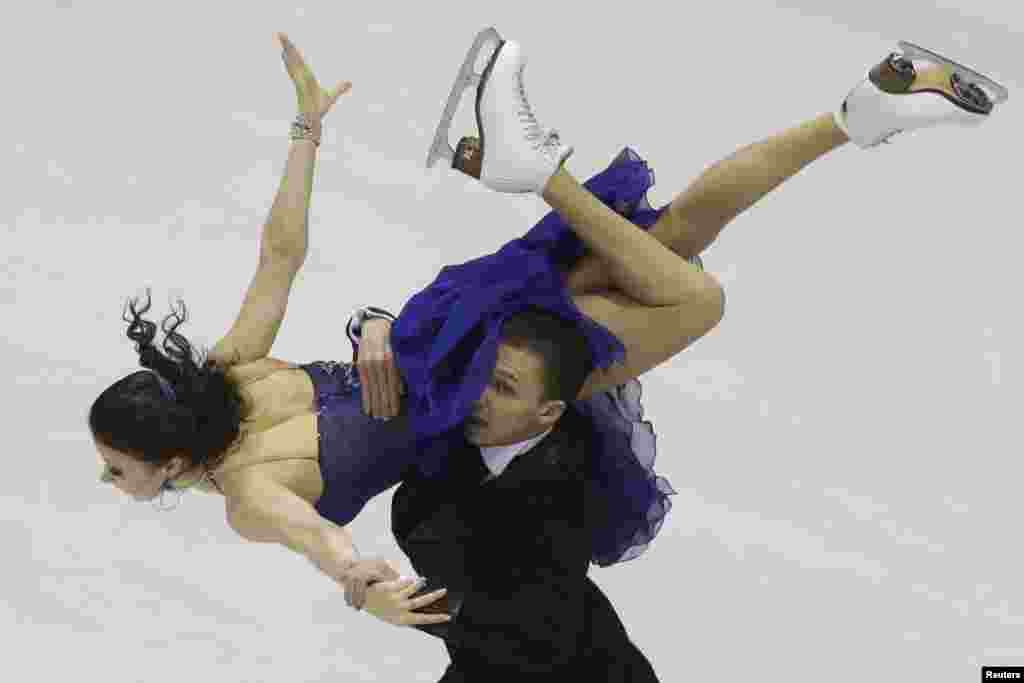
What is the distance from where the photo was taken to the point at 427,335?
2.76 meters

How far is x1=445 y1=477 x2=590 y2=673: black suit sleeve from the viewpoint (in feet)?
9.07

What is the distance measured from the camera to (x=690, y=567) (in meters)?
3.71

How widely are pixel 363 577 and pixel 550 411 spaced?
0.54m

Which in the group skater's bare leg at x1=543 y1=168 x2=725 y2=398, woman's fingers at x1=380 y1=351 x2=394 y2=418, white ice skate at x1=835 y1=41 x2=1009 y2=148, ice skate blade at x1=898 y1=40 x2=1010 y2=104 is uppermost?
ice skate blade at x1=898 y1=40 x2=1010 y2=104

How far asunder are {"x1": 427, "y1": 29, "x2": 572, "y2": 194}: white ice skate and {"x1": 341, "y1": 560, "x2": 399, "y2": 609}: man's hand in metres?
0.69

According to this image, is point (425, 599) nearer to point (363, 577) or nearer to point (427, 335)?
point (363, 577)

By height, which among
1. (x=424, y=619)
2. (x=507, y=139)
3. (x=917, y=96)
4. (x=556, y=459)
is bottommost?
(x=424, y=619)

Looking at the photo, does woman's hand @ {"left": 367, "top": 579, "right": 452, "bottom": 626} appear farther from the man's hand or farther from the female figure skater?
the female figure skater

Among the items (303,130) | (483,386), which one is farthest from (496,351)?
(303,130)

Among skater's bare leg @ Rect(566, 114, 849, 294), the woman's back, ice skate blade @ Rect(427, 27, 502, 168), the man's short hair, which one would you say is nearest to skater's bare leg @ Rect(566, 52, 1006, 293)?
skater's bare leg @ Rect(566, 114, 849, 294)

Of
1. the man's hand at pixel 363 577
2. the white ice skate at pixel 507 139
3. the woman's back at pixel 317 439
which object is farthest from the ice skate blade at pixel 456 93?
the man's hand at pixel 363 577

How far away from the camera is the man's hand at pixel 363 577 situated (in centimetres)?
229

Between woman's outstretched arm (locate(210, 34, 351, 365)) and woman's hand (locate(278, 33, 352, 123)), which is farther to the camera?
woman's hand (locate(278, 33, 352, 123))

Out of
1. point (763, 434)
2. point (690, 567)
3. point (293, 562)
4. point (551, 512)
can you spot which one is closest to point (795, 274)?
point (763, 434)
